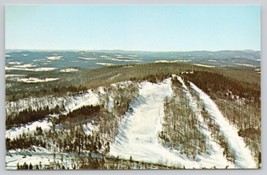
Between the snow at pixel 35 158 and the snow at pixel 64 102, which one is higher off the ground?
the snow at pixel 64 102

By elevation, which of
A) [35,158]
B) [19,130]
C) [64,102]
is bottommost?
[35,158]

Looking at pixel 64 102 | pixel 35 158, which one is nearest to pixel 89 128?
pixel 64 102

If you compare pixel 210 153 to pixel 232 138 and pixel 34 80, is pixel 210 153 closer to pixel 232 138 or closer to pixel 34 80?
pixel 232 138

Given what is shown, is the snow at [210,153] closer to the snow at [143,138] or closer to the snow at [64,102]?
the snow at [143,138]

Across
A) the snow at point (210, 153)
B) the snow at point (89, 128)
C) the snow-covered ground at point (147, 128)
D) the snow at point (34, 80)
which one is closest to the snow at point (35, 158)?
the snow-covered ground at point (147, 128)

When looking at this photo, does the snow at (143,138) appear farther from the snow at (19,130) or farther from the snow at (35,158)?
the snow at (19,130)

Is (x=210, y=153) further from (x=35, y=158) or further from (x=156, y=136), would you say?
(x=35, y=158)

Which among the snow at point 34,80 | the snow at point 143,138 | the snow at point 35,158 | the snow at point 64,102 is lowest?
the snow at point 35,158

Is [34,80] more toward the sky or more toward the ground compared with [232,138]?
more toward the sky
